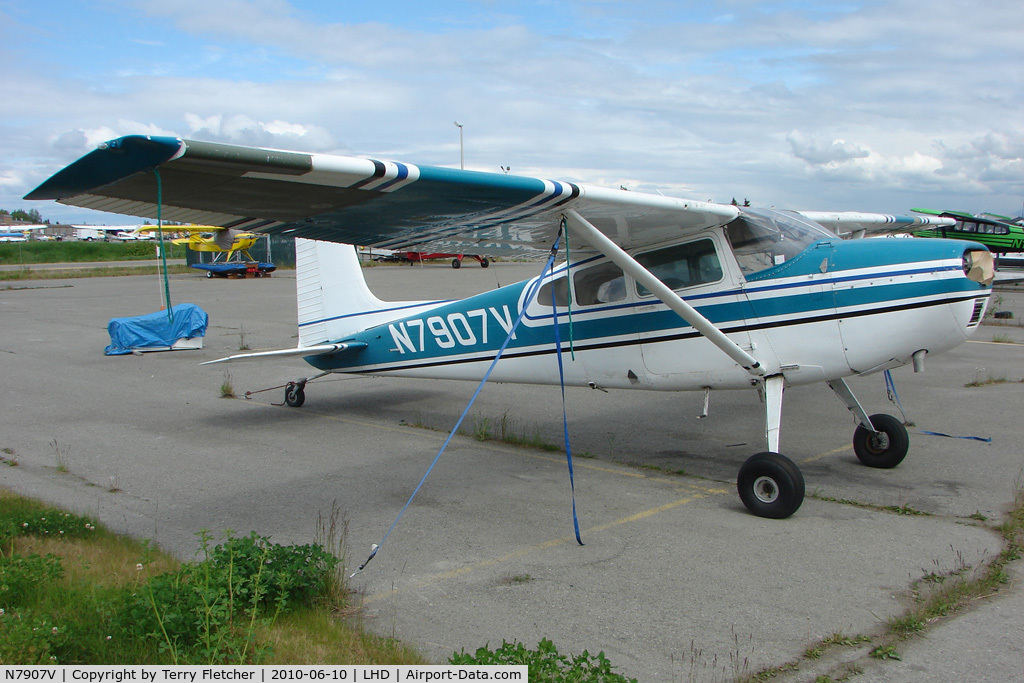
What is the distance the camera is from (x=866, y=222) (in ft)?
34.3

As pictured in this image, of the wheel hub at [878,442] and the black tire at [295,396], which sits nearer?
the wheel hub at [878,442]

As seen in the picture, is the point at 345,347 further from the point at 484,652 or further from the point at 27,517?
the point at 484,652

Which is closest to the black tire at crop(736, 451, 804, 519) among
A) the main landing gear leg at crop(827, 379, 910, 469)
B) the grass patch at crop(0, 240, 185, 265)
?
the main landing gear leg at crop(827, 379, 910, 469)

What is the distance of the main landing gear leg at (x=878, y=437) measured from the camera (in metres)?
7.07

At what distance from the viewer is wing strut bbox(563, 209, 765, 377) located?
591 cm

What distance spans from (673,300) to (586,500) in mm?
1812

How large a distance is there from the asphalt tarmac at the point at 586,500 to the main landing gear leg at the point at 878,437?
0.52ft

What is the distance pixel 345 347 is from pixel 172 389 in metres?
3.72

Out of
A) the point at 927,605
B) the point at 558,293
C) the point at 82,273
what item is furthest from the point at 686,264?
the point at 82,273

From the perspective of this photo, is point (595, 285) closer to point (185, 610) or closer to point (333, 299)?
point (333, 299)

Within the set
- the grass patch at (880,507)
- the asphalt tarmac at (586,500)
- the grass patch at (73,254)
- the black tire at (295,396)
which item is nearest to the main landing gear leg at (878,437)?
the asphalt tarmac at (586,500)

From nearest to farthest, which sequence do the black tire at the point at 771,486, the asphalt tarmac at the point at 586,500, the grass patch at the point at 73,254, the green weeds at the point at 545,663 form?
the green weeds at the point at 545,663
the asphalt tarmac at the point at 586,500
the black tire at the point at 771,486
the grass patch at the point at 73,254

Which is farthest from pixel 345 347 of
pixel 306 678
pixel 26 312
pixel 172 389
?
pixel 26 312

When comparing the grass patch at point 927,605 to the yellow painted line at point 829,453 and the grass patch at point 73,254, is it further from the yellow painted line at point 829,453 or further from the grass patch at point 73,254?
the grass patch at point 73,254
